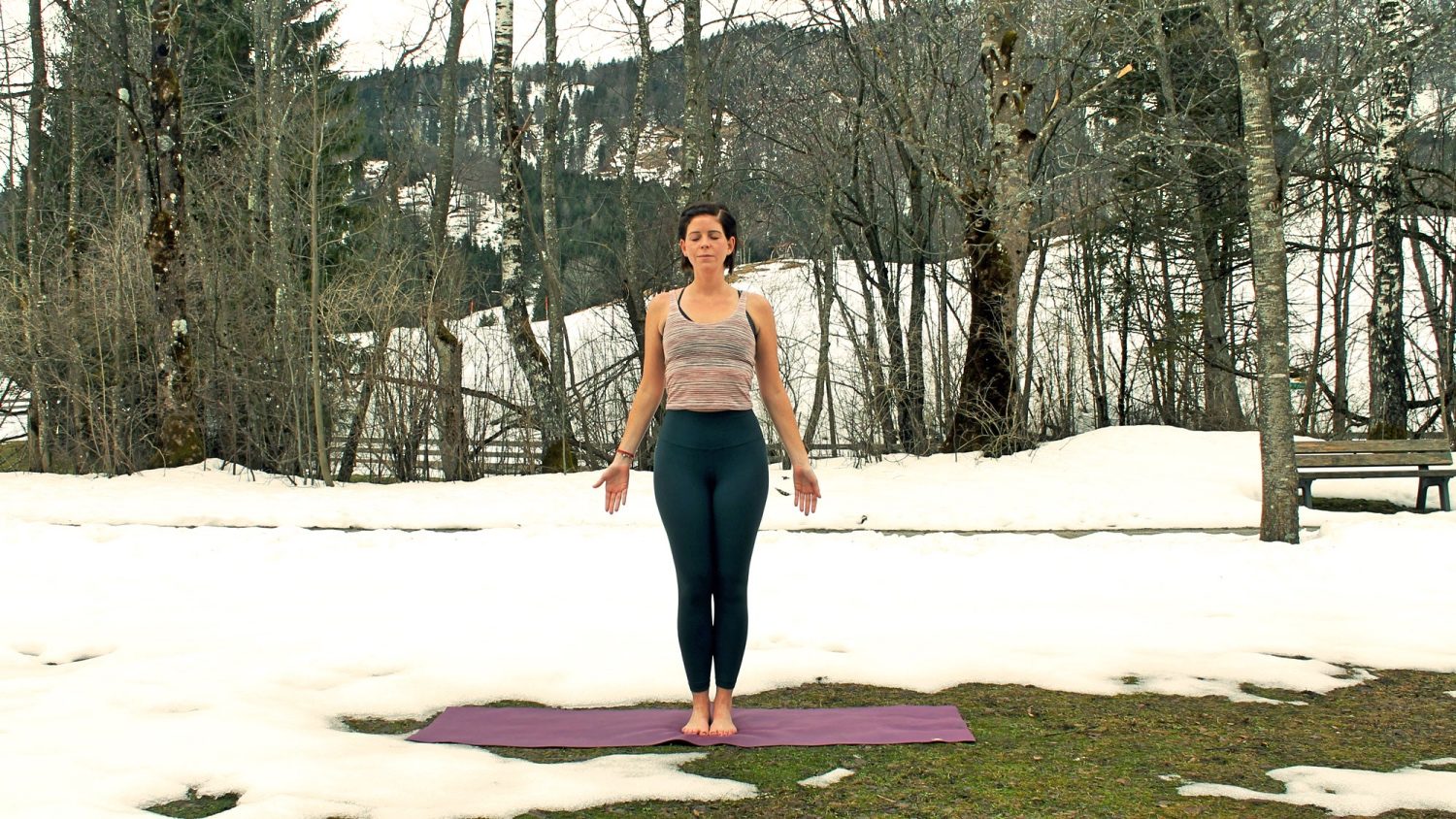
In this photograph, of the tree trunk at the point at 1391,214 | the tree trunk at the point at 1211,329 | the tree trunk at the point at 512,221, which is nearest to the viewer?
the tree trunk at the point at 1391,214

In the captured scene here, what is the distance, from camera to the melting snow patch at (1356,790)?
133 inches

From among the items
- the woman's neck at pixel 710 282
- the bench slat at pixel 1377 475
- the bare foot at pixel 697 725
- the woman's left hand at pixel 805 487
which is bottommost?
the bare foot at pixel 697 725

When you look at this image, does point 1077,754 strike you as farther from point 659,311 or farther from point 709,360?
point 659,311

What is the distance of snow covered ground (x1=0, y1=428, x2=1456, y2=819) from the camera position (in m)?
3.70

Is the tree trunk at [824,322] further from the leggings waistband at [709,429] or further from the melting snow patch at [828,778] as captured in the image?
the melting snow patch at [828,778]

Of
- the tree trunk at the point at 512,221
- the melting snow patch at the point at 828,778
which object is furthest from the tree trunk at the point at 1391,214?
the melting snow patch at the point at 828,778

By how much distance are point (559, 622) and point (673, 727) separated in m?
2.15

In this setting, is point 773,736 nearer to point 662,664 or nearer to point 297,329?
point 662,664

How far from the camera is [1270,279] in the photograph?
8547 millimetres

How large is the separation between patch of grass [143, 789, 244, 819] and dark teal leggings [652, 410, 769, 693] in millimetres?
1531

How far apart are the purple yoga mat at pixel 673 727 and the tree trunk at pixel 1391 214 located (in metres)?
11.6

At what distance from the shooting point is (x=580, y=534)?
984 cm

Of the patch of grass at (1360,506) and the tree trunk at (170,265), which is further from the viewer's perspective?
the tree trunk at (170,265)

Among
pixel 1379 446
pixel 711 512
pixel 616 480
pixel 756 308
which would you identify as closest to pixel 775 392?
pixel 756 308
